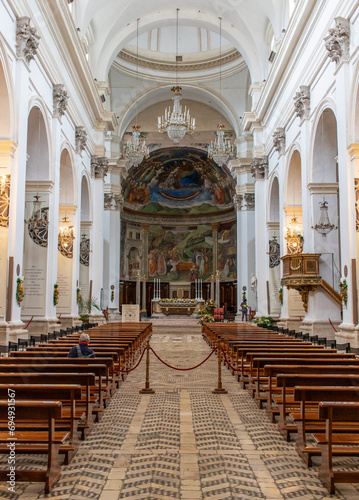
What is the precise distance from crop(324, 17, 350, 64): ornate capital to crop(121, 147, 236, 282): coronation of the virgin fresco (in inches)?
901

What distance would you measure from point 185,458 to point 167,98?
3153 centimetres

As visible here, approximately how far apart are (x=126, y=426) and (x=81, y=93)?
17.0m

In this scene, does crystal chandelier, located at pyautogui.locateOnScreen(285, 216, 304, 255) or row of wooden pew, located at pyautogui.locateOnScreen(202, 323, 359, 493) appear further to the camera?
crystal chandelier, located at pyautogui.locateOnScreen(285, 216, 304, 255)

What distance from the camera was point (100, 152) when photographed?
24.0m

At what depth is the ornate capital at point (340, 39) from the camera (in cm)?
1133

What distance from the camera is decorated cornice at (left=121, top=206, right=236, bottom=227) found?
3638 centimetres

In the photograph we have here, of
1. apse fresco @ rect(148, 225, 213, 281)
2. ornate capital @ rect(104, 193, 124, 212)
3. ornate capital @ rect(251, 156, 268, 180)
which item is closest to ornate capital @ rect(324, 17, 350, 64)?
ornate capital @ rect(251, 156, 268, 180)

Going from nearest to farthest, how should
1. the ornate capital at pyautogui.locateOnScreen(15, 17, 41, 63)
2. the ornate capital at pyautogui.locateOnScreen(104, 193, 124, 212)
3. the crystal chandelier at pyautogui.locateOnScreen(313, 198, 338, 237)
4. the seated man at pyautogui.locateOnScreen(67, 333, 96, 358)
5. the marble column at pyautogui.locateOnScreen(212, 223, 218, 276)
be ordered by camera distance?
the seated man at pyautogui.locateOnScreen(67, 333, 96, 358), the ornate capital at pyautogui.locateOnScreen(15, 17, 41, 63), the crystal chandelier at pyautogui.locateOnScreen(313, 198, 338, 237), the ornate capital at pyautogui.locateOnScreen(104, 193, 124, 212), the marble column at pyautogui.locateOnScreen(212, 223, 218, 276)

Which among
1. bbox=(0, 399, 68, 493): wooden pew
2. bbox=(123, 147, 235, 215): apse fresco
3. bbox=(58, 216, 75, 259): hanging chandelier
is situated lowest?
bbox=(0, 399, 68, 493): wooden pew

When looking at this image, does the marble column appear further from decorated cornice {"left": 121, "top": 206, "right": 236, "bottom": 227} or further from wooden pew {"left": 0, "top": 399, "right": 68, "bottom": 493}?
wooden pew {"left": 0, "top": 399, "right": 68, "bottom": 493}

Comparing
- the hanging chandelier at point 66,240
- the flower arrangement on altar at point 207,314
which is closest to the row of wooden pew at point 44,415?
the hanging chandelier at point 66,240

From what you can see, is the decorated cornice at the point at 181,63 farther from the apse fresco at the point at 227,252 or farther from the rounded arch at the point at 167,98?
Result: the apse fresco at the point at 227,252

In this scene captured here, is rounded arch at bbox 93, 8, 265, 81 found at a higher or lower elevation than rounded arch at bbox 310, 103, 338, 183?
higher

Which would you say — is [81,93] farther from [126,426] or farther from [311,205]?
[126,426]
